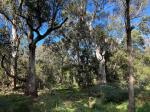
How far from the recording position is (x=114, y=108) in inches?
605

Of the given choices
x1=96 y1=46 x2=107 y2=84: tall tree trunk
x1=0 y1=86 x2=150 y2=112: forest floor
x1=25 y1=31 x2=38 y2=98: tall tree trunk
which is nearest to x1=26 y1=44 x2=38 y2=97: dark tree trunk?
x1=25 y1=31 x2=38 y2=98: tall tree trunk

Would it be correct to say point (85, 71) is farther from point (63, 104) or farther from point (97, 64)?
point (63, 104)

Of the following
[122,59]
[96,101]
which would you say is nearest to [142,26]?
[122,59]

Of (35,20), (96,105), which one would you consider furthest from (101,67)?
(96,105)

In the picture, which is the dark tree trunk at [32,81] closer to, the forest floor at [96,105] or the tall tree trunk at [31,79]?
the tall tree trunk at [31,79]

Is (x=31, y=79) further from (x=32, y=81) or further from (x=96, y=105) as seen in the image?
(x=96, y=105)

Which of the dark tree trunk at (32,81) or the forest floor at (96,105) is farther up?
the dark tree trunk at (32,81)

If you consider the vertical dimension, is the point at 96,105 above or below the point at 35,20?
below

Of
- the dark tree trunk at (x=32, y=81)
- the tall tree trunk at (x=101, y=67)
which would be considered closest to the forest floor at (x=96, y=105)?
the dark tree trunk at (x=32, y=81)

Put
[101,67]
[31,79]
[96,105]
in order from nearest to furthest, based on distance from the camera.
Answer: [96,105]
[31,79]
[101,67]

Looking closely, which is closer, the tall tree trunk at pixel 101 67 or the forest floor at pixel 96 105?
the forest floor at pixel 96 105

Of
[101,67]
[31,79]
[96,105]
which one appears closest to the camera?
[96,105]

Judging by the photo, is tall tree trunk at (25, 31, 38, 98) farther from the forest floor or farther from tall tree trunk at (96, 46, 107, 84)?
tall tree trunk at (96, 46, 107, 84)

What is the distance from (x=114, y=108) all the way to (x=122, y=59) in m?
30.9
